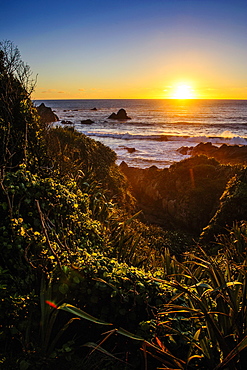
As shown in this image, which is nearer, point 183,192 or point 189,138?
point 183,192

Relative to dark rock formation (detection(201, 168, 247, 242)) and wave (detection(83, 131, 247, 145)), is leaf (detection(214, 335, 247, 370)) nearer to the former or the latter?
dark rock formation (detection(201, 168, 247, 242))

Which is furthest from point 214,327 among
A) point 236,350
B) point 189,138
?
point 189,138

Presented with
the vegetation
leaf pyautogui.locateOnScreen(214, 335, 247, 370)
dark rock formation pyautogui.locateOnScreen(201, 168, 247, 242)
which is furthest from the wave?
leaf pyautogui.locateOnScreen(214, 335, 247, 370)

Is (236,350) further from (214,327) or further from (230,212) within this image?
(230,212)

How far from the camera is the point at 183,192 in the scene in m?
13.5

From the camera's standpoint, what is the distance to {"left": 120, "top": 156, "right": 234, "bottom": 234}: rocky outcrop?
12141 mm

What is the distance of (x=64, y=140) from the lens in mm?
11914

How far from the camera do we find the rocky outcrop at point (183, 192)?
12141 millimetres

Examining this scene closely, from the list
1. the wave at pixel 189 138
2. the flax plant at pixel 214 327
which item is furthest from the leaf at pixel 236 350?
the wave at pixel 189 138

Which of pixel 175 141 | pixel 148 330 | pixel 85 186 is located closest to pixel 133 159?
pixel 175 141

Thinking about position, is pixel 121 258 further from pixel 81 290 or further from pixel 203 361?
pixel 203 361

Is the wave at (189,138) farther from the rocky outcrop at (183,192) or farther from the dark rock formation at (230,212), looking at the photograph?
the dark rock formation at (230,212)

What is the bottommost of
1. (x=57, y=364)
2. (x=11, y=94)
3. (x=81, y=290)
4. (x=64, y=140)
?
(x=57, y=364)

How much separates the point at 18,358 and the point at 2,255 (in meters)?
1.25
